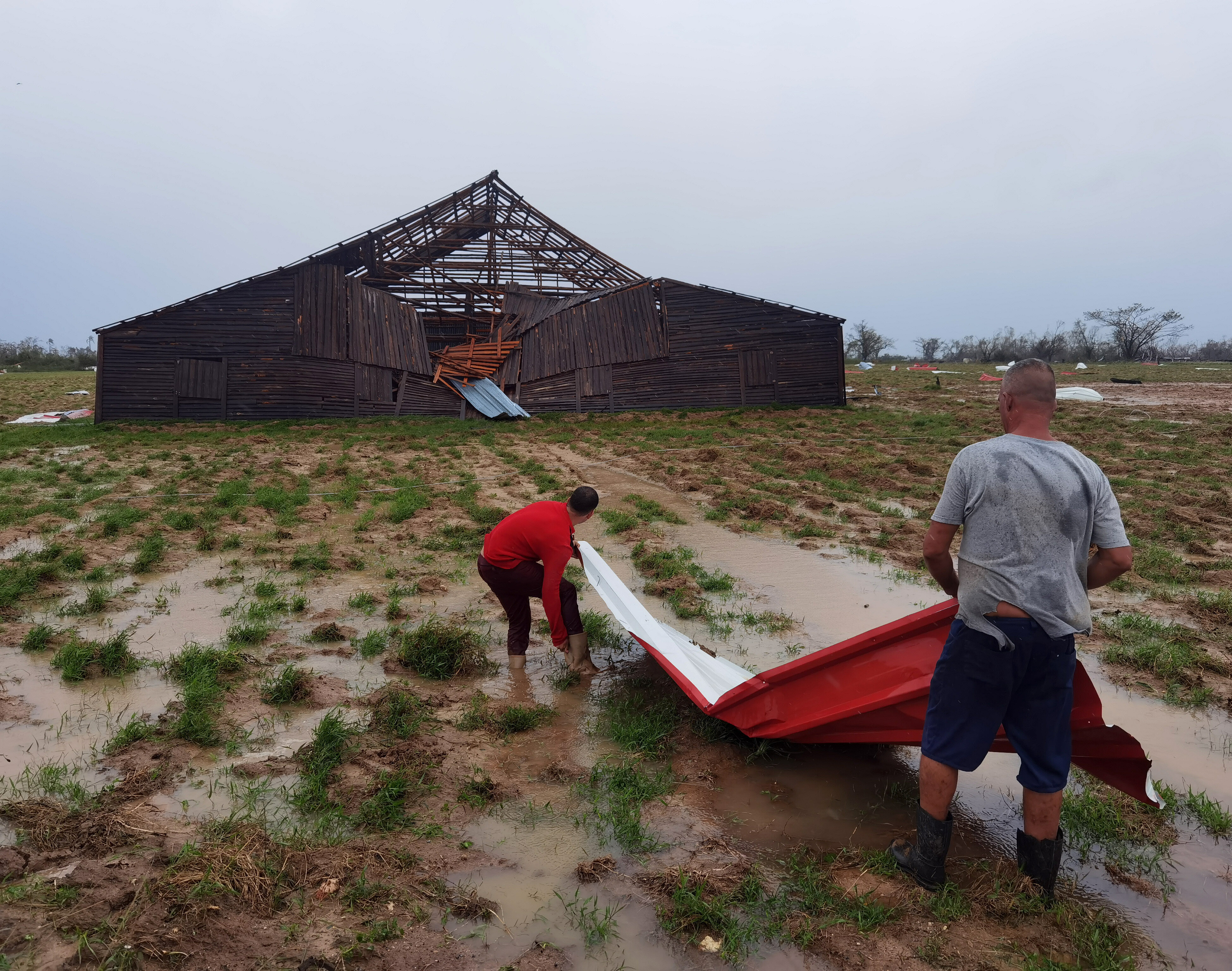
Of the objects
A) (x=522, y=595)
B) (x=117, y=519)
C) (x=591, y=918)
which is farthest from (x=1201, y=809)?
(x=117, y=519)

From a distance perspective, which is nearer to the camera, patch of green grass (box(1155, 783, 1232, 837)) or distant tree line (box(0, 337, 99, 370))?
patch of green grass (box(1155, 783, 1232, 837))

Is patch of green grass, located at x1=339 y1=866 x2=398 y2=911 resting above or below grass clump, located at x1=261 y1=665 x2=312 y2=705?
below

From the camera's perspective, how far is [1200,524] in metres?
9.46

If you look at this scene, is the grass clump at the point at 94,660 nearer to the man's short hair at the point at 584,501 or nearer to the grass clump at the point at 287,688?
the grass clump at the point at 287,688

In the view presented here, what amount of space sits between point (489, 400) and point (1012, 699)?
956 inches

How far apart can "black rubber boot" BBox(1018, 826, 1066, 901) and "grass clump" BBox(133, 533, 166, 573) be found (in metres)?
8.13

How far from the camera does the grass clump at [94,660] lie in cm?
523

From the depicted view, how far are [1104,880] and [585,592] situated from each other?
5.05 metres

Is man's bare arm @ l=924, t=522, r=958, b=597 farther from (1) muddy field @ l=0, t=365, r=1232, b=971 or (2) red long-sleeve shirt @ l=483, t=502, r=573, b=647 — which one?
(2) red long-sleeve shirt @ l=483, t=502, r=573, b=647

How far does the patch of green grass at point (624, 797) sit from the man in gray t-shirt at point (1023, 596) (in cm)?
134

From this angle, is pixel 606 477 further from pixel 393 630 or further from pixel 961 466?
pixel 961 466

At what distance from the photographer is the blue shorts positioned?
9.71 ft

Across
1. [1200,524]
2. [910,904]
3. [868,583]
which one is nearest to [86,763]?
[910,904]

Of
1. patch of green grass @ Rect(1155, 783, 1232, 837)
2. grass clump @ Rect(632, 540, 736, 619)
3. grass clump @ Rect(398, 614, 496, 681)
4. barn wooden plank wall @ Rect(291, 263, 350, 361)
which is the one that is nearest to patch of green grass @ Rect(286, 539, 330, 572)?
grass clump @ Rect(398, 614, 496, 681)
